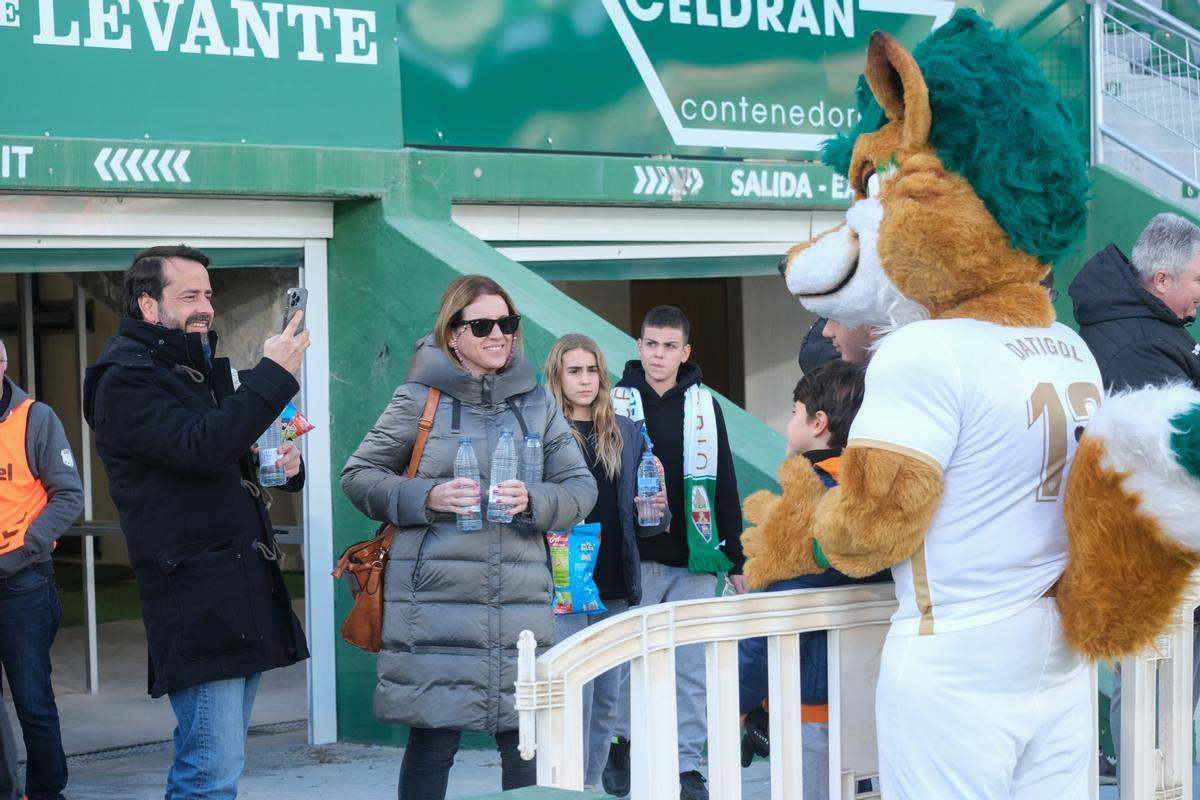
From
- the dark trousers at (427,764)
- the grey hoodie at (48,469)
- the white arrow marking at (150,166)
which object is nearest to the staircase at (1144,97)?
the white arrow marking at (150,166)

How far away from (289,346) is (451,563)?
0.86 metres

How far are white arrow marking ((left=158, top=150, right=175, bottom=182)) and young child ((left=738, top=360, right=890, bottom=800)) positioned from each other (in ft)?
→ 11.7

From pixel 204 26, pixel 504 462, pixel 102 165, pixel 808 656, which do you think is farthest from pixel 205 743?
pixel 204 26

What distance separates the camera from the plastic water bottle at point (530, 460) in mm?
5031

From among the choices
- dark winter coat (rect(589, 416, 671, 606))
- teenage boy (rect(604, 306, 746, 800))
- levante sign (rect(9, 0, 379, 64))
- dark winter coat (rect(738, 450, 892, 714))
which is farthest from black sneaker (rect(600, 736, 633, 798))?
levante sign (rect(9, 0, 379, 64))

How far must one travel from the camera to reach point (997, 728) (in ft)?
11.2

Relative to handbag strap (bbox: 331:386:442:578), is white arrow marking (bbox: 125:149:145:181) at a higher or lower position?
higher

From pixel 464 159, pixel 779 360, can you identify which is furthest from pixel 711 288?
pixel 464 159

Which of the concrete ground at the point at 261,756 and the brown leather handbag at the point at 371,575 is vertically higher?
the brown leather handbag at the point at 371,575

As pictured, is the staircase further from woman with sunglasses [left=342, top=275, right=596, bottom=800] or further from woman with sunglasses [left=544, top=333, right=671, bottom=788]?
woman with sunglasses [left=342, top=275, right=596, bottom=800]

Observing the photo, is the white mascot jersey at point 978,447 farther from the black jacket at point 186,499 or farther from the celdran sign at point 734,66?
the celdran sign at point 734,66

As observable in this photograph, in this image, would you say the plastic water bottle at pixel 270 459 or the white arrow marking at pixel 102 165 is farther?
the white arrow marking at pixel 102 165

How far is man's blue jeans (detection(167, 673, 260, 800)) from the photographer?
434cm

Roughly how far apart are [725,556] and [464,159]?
7.86 ft
